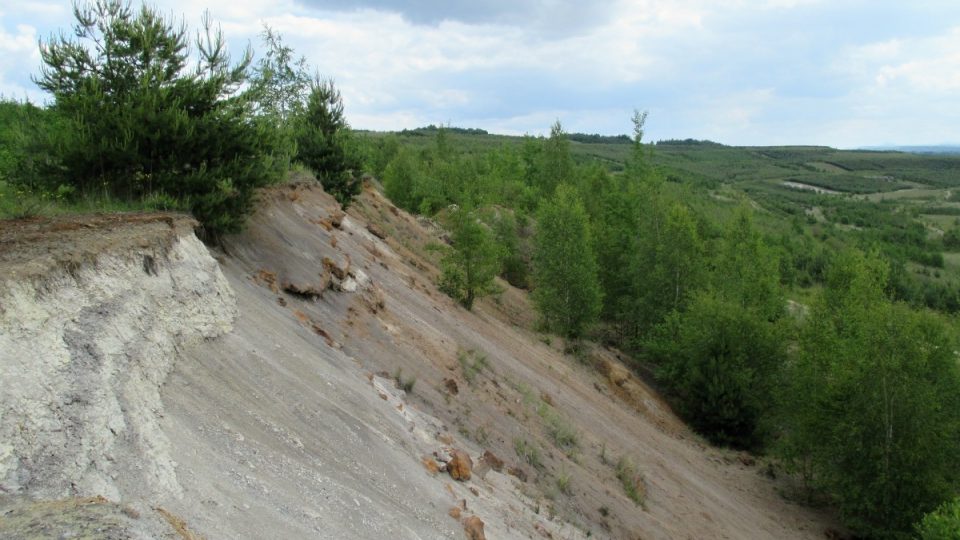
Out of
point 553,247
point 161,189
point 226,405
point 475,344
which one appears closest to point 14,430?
point 226,405

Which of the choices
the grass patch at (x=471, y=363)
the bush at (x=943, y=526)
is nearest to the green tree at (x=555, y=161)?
the grass patch at (x=471, y=363)

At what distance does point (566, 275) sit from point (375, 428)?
2231 cm

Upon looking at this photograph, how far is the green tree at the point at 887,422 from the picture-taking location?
19859 millimetres

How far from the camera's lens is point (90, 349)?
21.7 feet

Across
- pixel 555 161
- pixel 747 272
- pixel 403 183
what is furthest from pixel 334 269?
pixel 555 161

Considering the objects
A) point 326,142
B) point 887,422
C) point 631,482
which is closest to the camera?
point 631,482

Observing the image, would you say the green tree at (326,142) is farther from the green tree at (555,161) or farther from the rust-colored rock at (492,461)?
the green tree at (555,161)

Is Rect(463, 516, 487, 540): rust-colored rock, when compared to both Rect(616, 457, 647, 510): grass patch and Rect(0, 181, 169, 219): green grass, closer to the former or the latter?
Rect(0, 181, 169, 219): green grass

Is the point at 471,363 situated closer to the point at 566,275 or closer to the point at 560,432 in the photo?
the point at 560,432

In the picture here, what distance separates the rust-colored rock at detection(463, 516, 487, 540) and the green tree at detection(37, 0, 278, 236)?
274 inches

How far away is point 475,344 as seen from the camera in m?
19.8

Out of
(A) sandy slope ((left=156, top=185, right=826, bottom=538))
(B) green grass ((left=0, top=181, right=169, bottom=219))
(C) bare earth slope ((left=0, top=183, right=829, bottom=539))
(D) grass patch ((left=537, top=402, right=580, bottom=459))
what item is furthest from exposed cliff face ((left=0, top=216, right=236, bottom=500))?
(D) grass patch ((left=537, top=402, right=580, bottom=459))

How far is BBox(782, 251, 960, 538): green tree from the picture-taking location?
19.9 metres

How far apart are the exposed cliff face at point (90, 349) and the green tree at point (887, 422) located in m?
19.5
